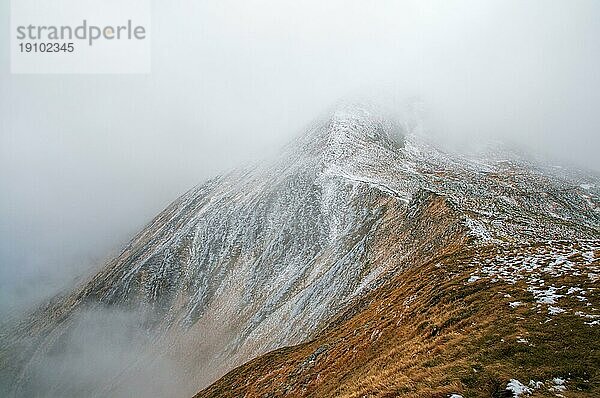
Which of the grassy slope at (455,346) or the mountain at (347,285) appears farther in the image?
the mountain at (347,285)

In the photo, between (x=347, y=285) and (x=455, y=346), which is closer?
(x=455, y=346)

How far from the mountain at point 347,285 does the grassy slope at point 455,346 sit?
128 millimetres

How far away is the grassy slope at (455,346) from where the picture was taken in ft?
55.3

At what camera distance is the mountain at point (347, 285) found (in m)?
22.0

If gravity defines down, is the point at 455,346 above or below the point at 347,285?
above

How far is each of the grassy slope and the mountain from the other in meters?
0.13

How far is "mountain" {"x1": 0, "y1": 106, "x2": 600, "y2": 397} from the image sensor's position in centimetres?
2203

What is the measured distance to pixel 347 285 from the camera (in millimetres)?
72188

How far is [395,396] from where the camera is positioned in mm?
17375

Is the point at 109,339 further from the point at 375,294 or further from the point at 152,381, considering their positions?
the point at 375,294

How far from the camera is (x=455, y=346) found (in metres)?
20.8

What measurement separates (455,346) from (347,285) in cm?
5206

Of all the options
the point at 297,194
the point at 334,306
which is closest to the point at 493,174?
the point at 297,194

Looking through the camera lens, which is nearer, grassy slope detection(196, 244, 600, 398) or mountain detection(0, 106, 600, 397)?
grassy slope detection(196, 244, 600, 398)
